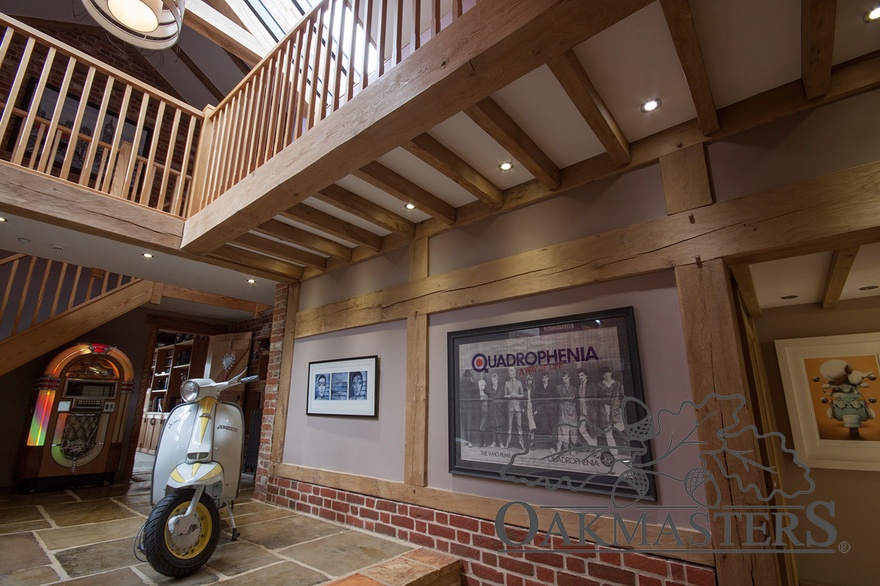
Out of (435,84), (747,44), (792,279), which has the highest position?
(747,44)

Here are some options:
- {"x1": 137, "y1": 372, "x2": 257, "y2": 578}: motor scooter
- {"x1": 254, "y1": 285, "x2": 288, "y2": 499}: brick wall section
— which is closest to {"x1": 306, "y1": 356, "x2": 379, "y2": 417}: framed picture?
{"x1": 254, "y1": 285, "x2": 288, "y2": 499}: brick wall section

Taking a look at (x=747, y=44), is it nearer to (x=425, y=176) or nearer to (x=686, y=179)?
(x=686, y=179)

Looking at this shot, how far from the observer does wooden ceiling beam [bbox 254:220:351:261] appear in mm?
3162

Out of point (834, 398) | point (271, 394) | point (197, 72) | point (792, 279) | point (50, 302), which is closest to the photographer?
point (792, 279)

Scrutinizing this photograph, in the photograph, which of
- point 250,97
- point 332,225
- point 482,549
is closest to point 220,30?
point 250,97

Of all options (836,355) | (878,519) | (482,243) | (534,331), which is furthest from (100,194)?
(878,519)

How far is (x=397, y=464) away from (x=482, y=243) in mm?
1655

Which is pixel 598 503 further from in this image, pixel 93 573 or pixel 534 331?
pixel 93 573

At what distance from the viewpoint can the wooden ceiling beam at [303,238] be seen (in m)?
3.16

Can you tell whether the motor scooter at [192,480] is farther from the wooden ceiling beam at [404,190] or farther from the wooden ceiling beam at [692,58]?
the wooden ceiling beam at [692,58]

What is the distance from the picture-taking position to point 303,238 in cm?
337

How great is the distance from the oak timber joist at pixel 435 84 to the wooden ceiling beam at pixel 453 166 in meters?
0.25

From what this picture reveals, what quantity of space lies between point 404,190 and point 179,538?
2.31 meters

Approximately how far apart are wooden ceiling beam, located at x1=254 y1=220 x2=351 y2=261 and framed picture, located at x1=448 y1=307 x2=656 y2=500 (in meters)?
1.53
